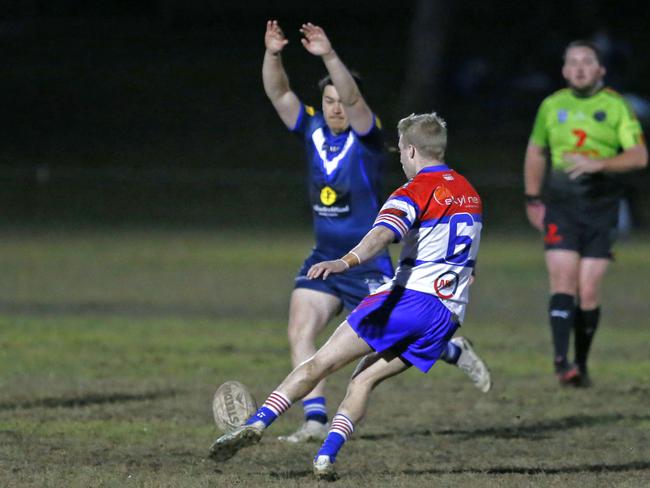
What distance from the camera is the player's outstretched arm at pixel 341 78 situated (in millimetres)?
7379

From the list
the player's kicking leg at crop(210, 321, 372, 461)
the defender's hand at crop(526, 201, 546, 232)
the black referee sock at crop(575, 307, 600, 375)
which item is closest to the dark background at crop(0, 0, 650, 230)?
the defender's hand at crop(526, 201, 546, 232)

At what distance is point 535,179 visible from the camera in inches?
408

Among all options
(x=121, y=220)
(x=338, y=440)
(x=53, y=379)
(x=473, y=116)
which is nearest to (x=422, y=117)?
(x=338, y=440)

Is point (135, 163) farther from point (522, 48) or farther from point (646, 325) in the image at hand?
point (646, 325)

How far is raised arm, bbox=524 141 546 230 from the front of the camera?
33.7ft

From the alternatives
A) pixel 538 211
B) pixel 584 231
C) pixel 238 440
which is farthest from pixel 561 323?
pixel 238 440

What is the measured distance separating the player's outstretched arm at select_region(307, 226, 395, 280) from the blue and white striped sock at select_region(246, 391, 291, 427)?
778 mm

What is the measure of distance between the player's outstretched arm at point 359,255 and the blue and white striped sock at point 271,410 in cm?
78

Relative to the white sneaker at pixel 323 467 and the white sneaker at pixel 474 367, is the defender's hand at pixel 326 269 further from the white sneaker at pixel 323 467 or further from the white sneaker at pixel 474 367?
the white sneaker at pixel 474 367

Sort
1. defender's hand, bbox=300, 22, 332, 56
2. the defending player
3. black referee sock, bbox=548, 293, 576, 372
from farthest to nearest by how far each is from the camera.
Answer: black referee sock, bbox=548, 293, 576, 372
the defending player
defender's hand, bbox=300, 22, 332, 56

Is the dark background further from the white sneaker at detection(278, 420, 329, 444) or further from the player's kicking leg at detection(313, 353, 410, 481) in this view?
the player's kicking leg at detection(313, 353, 410, 481)

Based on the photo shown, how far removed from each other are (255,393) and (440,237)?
3317mm

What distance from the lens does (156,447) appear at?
777 cm

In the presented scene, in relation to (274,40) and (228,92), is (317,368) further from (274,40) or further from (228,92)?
(228,92)
